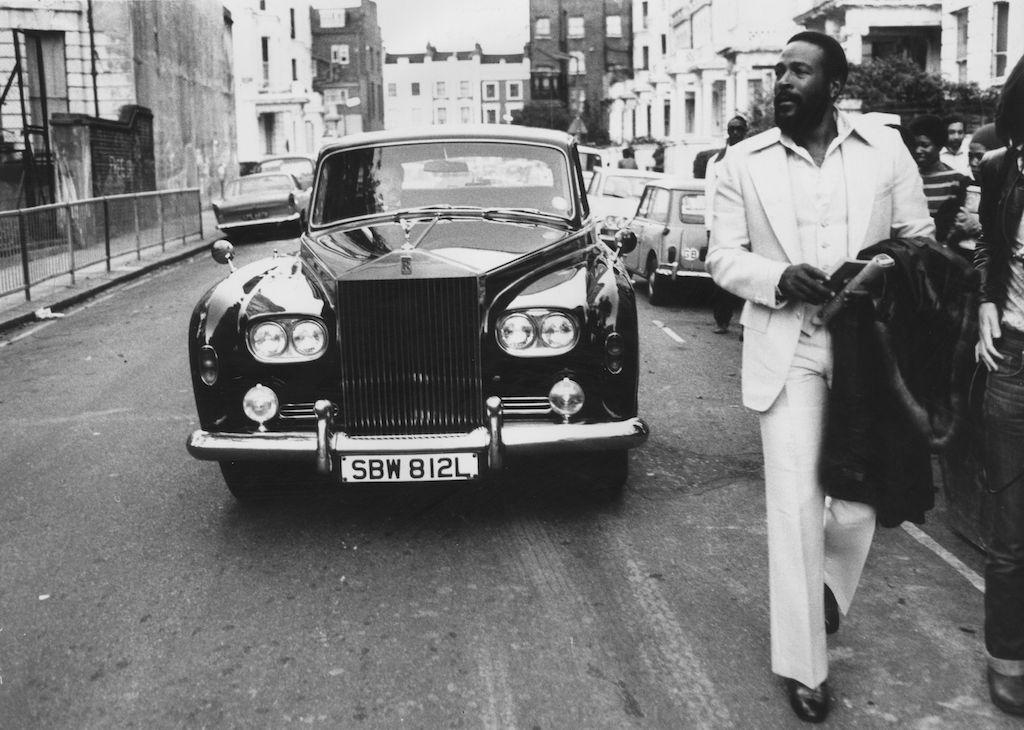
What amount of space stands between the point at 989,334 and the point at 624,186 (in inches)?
605

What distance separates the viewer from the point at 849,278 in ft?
11.1

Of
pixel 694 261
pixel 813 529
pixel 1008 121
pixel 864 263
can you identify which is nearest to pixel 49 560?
pixel 813 529

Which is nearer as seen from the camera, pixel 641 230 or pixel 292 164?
pixel 641 230

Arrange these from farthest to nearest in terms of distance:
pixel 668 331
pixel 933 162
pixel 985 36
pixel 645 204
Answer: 1. pixel 985 36
2. pixel 645 204
3. pixel 668 331
4. pixel 933 162

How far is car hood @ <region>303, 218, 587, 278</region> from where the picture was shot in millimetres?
5254

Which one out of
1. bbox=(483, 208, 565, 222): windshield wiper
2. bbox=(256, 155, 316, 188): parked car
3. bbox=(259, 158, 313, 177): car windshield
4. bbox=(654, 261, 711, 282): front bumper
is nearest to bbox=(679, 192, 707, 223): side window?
bbox=(654, 261, 711, 282): front bumper

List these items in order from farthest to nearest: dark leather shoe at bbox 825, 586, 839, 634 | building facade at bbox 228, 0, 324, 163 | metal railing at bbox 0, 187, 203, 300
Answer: building facade at bbox 228, 0, 324, 163, metal railing at bbox 0, 187, 203, 300, dark leather shoe at bbox 825, 586, 839, 634

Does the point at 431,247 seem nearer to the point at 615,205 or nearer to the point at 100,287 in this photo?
the point at 100,287

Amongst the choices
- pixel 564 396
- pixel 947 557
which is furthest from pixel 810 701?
pixel 564 396

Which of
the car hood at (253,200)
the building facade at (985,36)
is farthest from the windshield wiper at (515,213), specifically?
the building facade at (985,36)

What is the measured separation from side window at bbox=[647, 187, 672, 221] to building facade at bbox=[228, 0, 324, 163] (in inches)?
1799

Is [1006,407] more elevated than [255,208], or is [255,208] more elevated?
[255,208]

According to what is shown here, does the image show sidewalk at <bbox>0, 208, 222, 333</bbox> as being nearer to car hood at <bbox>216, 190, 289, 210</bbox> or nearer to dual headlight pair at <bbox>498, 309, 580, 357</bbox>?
car hood at <bbox>216, 190, 289, 210</bbox>

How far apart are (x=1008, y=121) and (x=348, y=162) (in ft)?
14.0
